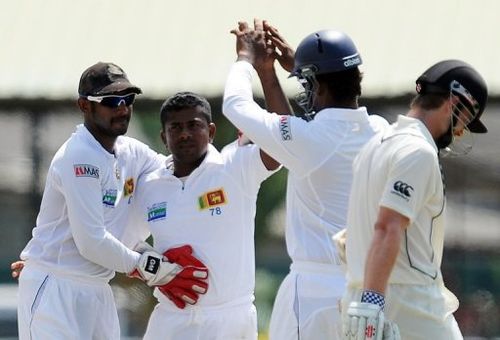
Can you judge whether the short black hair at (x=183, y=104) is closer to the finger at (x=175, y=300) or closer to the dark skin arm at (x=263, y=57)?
the dark skin arm at (x=263, y=57)

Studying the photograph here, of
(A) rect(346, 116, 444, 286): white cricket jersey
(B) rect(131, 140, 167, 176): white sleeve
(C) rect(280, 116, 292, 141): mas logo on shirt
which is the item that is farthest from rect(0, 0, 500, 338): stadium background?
(A) rect(346, 116, 444, 286): white cricket jersey

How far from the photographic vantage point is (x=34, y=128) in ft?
37.1

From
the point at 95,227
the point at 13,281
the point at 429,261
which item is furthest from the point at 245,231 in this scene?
the point at 13,281

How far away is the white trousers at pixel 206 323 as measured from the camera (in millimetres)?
6738

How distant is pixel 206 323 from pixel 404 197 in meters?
1.96

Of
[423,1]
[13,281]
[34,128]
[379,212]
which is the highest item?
[379,212]

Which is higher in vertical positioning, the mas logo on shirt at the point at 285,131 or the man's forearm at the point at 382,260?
the mas logo on shirt at the point at 285,131

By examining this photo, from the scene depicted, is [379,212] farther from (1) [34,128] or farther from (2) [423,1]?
(2) [423,1]

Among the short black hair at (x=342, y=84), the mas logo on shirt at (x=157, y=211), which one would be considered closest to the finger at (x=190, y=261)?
the mas logo on shirt at (x=157, y=211)

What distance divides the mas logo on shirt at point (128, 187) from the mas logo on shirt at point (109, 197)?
0.07 meters

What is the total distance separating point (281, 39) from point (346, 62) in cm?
68

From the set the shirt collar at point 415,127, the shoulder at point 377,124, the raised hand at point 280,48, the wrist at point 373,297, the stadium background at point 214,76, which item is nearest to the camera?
the wrist at point 373,297

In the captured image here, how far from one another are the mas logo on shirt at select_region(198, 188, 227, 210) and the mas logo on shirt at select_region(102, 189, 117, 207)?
404 mm

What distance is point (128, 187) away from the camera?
6.95m
